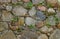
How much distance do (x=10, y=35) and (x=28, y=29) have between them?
0.70 feet

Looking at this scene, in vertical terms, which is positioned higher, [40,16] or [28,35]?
[40,16]

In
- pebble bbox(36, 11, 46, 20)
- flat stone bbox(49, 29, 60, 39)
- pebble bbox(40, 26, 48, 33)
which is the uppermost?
pebble bbox(36, 11, 46, 20)

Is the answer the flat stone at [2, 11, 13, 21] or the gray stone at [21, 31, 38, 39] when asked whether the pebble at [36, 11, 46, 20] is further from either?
the flat stone at [2, 11, 13, 21]

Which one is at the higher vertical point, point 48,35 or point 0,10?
point 0,10

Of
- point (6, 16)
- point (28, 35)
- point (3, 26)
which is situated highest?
point (6, 16)

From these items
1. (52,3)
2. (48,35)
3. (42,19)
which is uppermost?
(52,3)

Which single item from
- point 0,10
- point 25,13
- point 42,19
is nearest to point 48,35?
point 42,19

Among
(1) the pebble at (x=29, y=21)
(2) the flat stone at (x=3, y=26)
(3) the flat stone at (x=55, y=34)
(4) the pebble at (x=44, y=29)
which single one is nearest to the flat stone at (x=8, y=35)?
(2) the flat stone at (x=3, y=26)

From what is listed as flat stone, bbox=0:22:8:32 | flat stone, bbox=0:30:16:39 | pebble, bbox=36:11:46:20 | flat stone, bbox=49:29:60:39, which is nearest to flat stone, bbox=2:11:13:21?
flat stone, bbox=0:22:8:32

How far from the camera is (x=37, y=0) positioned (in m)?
2.68

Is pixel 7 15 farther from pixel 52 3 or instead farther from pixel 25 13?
pixel 52 3

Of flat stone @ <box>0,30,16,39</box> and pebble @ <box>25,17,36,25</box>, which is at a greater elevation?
pebble @ <box>25,17,36,25</box>

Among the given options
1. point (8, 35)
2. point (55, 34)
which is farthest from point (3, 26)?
point (55, 34)

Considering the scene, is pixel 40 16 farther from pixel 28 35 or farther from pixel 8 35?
pixel 8 35
